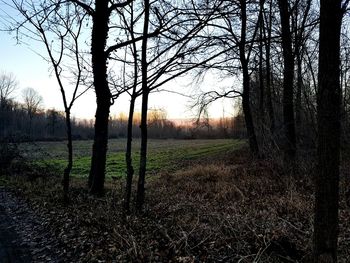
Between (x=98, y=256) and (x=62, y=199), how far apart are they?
5164 mm

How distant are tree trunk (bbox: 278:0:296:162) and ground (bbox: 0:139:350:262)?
4.19 feet

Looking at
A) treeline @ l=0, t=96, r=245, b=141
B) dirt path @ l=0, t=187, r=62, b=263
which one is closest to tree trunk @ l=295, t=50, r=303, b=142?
dirt path @ l=0, t=187, r=62, b=263

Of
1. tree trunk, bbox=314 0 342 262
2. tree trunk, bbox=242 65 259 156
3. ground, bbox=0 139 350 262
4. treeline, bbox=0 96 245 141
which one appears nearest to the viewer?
tree trunk, bbox=314 0 342 262

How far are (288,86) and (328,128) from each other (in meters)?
11.0

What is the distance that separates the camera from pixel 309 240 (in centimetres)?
631

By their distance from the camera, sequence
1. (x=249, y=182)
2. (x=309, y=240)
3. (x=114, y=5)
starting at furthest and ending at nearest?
(x=249, y=182), (x=114, y=5), (x=309, y=240)

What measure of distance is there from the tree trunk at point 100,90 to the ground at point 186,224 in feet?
2.40

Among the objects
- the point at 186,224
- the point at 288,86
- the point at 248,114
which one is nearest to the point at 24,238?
the point at 186,224

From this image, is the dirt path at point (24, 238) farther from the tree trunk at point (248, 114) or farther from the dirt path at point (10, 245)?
the tree trunk at point (248, 114)

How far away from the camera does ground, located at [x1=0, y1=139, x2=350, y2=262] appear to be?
251 inches

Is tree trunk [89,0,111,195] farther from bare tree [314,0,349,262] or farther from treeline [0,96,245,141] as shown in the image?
treeline [0,96,245,141]

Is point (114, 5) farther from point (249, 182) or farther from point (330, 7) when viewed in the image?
point (330, 7)

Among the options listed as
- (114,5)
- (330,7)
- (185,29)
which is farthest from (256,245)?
(114,5)

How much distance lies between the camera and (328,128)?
434 cm
